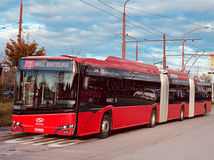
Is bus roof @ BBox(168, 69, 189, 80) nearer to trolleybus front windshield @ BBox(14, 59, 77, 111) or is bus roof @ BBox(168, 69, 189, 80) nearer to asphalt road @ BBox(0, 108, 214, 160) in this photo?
asphalt road @ BBox(0, 108, 214, 160)

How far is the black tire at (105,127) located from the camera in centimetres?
1339

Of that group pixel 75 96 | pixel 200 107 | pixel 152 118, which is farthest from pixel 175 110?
pixel 75 96

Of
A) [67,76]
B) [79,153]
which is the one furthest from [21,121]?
[79,153]

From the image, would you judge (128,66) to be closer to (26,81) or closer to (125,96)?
(125,96)

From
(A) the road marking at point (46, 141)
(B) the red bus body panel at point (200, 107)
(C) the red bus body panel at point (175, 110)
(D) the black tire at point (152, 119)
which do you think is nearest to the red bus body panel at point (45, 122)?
(A) the road marking at point (46, 141)

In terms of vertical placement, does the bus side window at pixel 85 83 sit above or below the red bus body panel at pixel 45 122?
above

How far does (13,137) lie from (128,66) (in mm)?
5912

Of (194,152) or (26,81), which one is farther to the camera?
(26,81)

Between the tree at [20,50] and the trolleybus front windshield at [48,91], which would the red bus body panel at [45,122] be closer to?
the trolleybus front windshield at [48,91]

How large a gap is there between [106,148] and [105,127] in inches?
102

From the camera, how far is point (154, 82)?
1922cm

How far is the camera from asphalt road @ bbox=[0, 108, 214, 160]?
31.2 feet

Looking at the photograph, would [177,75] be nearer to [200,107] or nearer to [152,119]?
[152,119]

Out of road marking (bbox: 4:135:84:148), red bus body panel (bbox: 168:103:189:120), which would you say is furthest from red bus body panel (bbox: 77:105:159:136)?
red bus body panel (bbox: 168:103:189:120)
